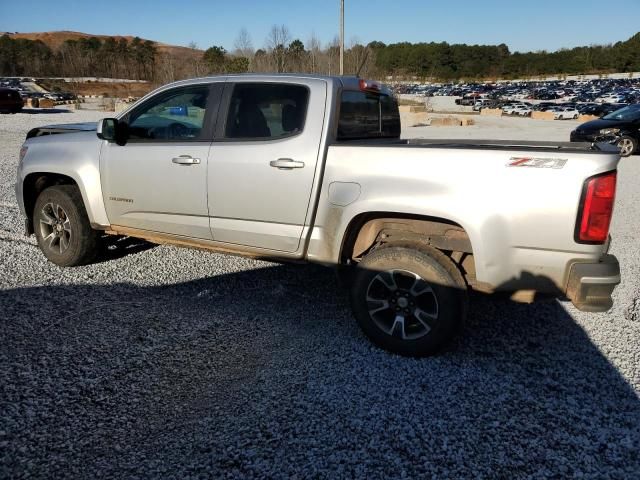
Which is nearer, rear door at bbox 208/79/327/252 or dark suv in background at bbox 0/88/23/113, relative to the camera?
rear door at bbox 208/79/327/252

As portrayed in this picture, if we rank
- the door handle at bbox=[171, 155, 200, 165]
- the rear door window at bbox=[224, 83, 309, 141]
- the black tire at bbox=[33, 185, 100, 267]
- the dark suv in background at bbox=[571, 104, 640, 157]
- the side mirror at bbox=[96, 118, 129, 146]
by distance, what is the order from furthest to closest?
the dark suv in background at bbox=[571, 104, 640, 157]
the black tire at bbox=[33, 185, 100, 267]
the side mirror at bbox=[96, 118, 129, 146]
the door handle at bbox=[171, 155, 200, 165]
the rear door window at bbox=[224, 83, 309, 141]

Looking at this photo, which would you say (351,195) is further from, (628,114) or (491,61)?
(491,61)

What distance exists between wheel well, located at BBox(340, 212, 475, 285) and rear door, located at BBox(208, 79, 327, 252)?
1.31ft

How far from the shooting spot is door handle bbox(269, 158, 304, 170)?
3.51 m

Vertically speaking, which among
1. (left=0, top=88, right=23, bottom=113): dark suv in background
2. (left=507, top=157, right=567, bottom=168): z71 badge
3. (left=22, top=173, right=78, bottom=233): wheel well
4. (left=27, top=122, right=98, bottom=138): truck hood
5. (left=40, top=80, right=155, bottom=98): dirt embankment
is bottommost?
(left=22, top=173, right=78, bottom=233): wheel well

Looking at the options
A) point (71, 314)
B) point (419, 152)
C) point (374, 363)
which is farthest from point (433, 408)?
point (71, 314)

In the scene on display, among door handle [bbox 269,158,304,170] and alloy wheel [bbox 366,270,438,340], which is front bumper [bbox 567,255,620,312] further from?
door handle [bbox 269,158,304,170]

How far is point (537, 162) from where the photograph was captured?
2.83 metres

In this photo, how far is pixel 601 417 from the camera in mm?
2818

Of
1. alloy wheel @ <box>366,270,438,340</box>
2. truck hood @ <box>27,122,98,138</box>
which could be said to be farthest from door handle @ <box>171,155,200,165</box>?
alloy wheel @ <box>366,270,438,340</box>

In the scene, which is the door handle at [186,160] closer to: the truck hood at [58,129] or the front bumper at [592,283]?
the truck hood at [58,129]

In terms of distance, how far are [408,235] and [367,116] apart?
1242 mm

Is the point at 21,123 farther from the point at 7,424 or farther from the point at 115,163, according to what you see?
the point at 7,424

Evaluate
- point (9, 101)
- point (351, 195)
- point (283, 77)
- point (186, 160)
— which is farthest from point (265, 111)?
point (9, 101)
